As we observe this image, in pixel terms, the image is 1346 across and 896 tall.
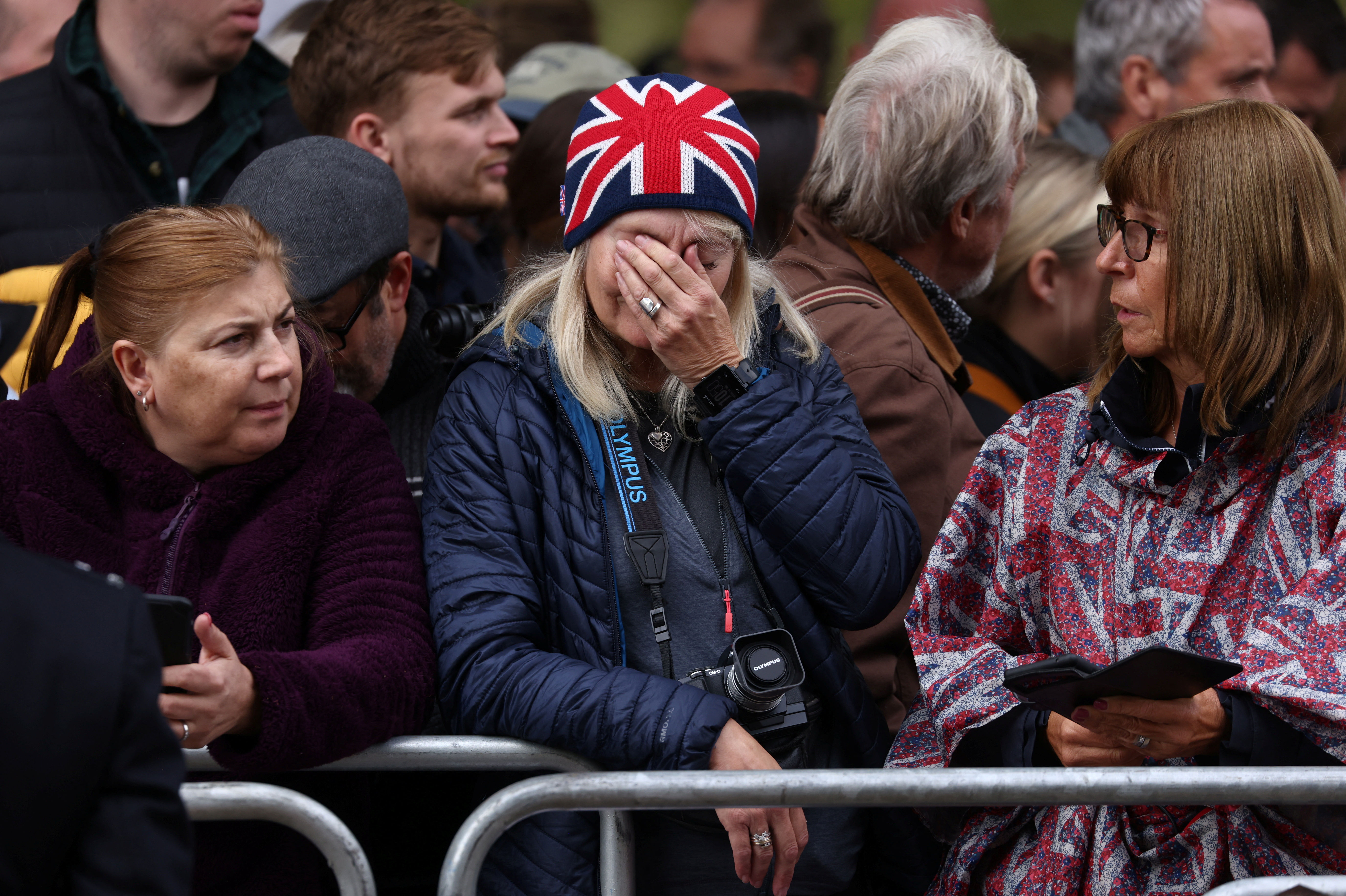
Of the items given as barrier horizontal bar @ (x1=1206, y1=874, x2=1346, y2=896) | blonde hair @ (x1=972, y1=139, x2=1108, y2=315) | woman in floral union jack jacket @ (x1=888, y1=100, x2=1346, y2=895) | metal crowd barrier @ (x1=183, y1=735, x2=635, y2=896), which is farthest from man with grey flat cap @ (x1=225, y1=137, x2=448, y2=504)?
blonde hair @ (x1=972, y1=139, x2=1108, y2=315)

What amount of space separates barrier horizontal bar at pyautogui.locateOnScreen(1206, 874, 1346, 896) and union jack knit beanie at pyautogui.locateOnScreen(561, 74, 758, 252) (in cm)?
132

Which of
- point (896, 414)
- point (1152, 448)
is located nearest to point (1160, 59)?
point (896, 414)

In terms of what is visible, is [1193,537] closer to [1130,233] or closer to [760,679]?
[1130,233]

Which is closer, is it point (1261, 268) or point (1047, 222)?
point (1261, 268)

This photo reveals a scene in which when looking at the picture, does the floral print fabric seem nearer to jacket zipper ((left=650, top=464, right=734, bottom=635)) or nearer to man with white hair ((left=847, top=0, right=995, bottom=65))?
jacket zipper ((left=650, top=464, right=734, bottom=635))

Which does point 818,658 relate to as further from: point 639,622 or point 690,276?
point 690,276

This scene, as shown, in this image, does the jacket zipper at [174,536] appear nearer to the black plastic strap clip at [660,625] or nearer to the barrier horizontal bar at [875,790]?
the barrier horizontal bar at [875,790]

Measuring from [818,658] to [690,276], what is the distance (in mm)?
689

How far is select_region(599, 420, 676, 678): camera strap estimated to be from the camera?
2213mm

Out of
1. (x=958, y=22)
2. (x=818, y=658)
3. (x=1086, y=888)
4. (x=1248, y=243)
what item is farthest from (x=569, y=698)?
(x=958, y=22)

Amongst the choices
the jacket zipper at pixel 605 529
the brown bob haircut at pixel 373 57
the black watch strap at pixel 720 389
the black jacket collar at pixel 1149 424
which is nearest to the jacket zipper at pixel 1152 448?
the black jacket collar at pixel 1149 424

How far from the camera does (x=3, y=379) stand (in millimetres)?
2777

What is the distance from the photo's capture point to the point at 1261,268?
87.0 inches

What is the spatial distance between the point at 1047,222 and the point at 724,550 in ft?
6.30
